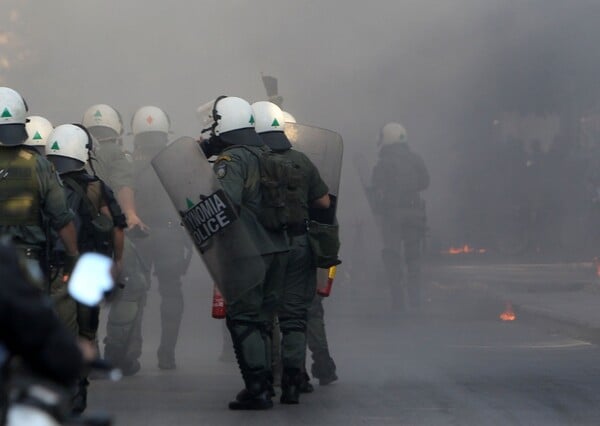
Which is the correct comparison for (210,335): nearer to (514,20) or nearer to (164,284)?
(164,284)

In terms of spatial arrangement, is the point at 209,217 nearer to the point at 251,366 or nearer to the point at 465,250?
the point at 251,366

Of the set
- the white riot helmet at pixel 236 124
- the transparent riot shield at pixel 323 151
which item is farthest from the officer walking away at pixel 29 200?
the transparent riot shield at pixel 323 151

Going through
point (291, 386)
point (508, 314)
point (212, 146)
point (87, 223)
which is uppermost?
point (212, 146)

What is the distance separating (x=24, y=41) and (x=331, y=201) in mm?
14032

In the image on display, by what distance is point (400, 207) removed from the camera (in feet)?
56.3

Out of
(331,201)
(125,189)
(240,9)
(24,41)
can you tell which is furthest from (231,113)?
(240,9)

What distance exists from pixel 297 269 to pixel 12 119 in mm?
1837

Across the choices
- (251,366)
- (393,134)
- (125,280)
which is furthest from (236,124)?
(393,134)

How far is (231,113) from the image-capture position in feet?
27.6

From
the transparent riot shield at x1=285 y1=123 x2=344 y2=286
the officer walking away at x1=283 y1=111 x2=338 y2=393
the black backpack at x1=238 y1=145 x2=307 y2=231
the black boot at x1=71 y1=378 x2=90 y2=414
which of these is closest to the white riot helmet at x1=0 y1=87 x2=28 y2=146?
the black boot at x1=71 y1=378 x2=90 y2=414

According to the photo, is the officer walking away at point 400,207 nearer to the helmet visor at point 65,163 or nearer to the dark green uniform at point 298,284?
the dark green uniform at point 298,284

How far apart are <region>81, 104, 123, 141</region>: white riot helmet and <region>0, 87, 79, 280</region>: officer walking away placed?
11.7 feet

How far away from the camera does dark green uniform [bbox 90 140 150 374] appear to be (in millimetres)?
10016

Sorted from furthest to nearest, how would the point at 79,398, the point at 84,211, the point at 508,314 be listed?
the point at 508,314, the point at 84,211, the point at 79,398
